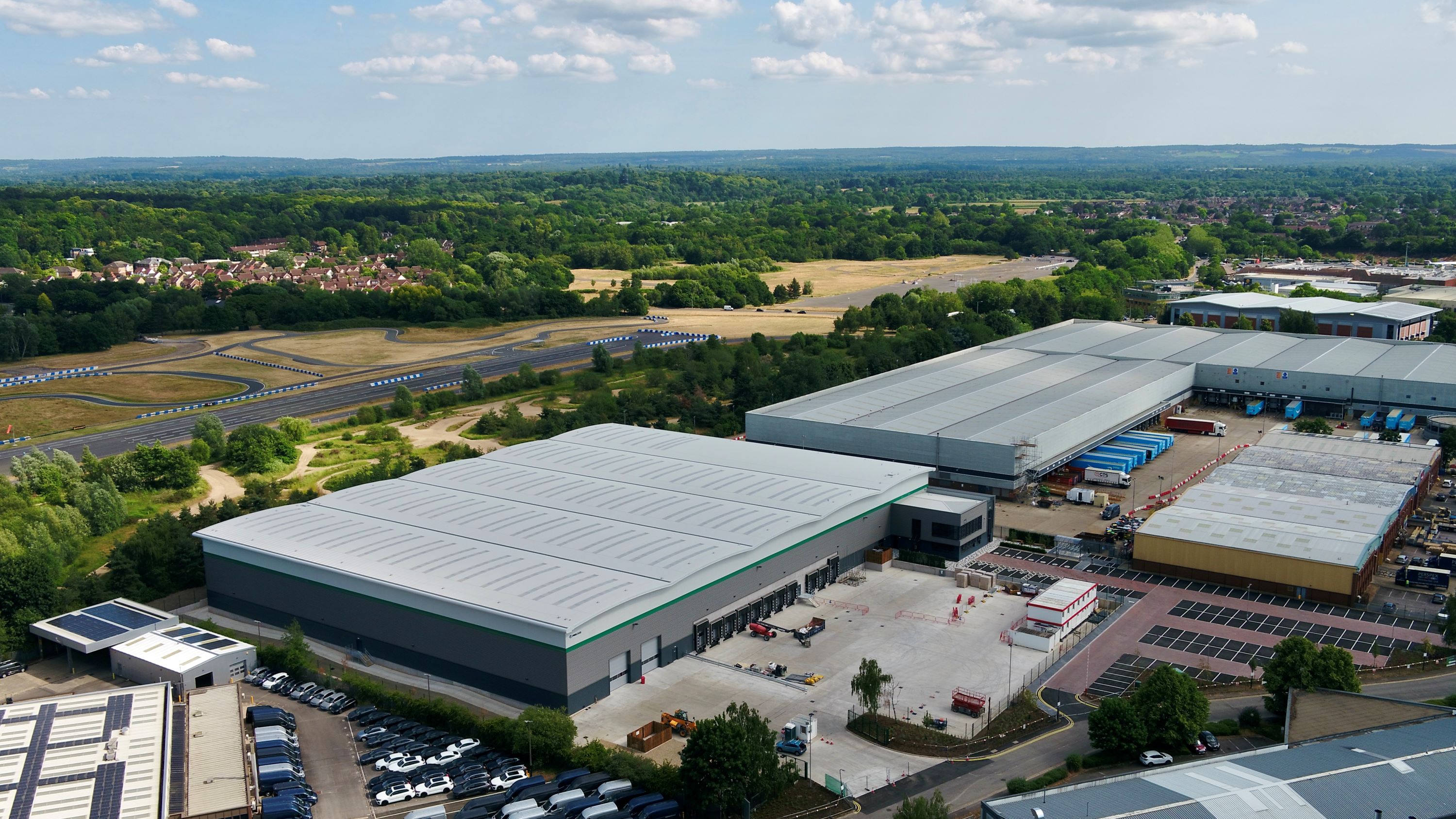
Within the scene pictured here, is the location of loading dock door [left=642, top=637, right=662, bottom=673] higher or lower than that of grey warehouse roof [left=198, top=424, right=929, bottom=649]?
lower

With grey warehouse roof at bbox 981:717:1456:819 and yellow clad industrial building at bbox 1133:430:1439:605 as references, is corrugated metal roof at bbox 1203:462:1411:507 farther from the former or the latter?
grey warehouse roof at bbox 981:717:1456:819

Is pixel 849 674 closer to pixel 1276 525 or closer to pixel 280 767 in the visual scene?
pixel 280 767

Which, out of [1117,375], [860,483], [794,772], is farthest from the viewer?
[1117,375]

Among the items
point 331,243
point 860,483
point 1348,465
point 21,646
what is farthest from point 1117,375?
point 331,243

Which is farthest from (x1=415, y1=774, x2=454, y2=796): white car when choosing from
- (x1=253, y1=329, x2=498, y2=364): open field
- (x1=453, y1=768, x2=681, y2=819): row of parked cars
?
(x1=253, y1=329, x2=498, y2=364): open field

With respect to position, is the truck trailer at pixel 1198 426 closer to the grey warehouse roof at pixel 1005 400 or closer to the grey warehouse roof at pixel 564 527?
the grey warehouse roof at pixel 1005 400

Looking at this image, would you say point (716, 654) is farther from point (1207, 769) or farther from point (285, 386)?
point (285, 386)

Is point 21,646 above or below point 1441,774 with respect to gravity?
below

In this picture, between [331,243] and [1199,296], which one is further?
[331,243]
